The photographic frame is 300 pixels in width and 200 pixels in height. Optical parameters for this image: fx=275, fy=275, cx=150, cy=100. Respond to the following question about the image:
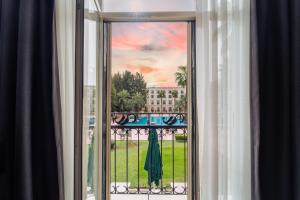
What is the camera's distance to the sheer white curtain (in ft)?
6.42

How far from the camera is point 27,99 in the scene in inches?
72.2

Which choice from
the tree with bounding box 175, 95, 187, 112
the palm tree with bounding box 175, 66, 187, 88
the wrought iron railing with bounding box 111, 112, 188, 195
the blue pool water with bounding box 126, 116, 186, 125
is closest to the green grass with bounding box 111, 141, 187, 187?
the wrought iron railing with bounding box 111, 112, 188, 195

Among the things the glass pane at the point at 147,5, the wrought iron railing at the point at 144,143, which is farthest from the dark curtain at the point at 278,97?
the wrought iron railing at the point at 144,143

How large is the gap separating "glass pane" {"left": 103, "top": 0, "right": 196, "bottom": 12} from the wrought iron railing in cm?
98

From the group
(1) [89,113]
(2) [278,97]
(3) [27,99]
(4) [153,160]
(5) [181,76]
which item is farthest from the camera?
(4) [153,160]

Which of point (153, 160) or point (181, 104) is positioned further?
point (153, 160)

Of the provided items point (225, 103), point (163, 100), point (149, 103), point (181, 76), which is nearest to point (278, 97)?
point (225, 103)

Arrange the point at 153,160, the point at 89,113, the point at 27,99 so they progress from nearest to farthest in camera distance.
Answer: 1. the point at 27,99
2. the point at 89,113
3. the point at 153,160

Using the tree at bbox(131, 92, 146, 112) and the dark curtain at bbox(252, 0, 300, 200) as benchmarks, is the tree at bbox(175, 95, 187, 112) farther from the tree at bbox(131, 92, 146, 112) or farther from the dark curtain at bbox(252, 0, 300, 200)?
the dark curtain at bbox(252, 0, 300, 200)

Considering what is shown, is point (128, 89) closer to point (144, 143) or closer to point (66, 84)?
point (144, 143)

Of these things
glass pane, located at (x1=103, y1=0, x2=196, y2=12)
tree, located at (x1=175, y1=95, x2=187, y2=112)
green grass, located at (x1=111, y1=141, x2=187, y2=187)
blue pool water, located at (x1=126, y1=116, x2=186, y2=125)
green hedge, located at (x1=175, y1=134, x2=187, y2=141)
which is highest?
glass pane, located at (x1=103, y1=0, x2=196, y2=12)

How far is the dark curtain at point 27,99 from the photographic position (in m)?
1.83

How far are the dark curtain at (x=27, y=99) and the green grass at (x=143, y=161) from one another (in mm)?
996

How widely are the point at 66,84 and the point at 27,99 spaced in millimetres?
270
